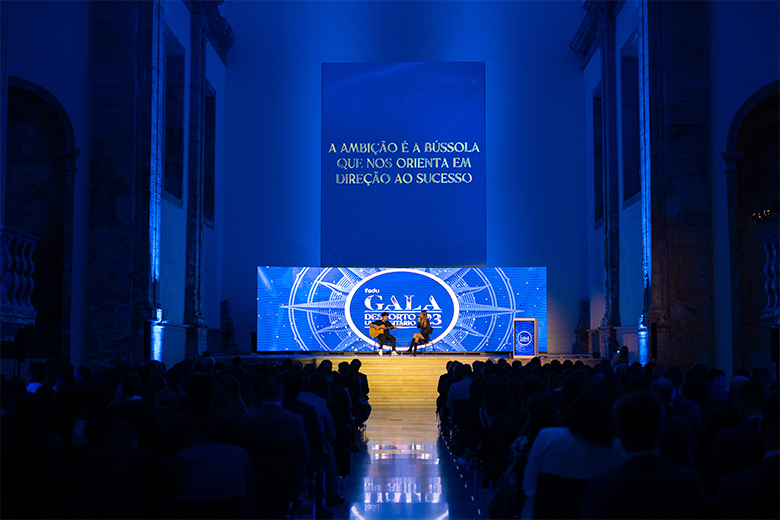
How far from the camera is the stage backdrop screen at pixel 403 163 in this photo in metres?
23.1

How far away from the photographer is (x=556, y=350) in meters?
23.1

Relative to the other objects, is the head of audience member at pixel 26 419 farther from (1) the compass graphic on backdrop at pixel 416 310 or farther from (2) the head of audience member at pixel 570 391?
(1) the compass graphic on backdrop at pixel 416 310

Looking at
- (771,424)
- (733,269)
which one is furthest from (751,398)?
(733,269)

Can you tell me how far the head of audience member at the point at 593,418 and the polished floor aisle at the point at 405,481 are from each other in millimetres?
3089

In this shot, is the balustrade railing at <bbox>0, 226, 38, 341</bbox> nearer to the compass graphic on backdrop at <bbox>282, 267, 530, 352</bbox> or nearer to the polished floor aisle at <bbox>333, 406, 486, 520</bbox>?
the polished floor aisle at <bbox>333, 406, 486, 520</bbox>

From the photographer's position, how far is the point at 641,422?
8.24 ft

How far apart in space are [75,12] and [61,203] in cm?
325

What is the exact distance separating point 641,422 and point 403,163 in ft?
69.0

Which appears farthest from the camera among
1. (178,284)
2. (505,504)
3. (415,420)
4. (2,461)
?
(178,284)

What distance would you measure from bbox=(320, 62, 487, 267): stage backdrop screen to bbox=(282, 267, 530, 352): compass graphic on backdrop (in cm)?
124

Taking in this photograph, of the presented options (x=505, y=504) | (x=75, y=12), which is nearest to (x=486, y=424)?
(x=505, y=504)

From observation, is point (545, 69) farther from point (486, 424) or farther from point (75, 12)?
point (486, 424)

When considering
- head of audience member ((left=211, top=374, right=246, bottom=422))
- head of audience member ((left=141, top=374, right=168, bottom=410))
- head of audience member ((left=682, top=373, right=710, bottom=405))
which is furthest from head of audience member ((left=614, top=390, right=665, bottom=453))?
head of audience member ((left=141, top=374, right=168, bottom=410))

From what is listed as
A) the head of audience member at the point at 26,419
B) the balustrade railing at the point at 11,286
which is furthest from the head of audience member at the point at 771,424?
the balustrade railing at the point at 11,286
